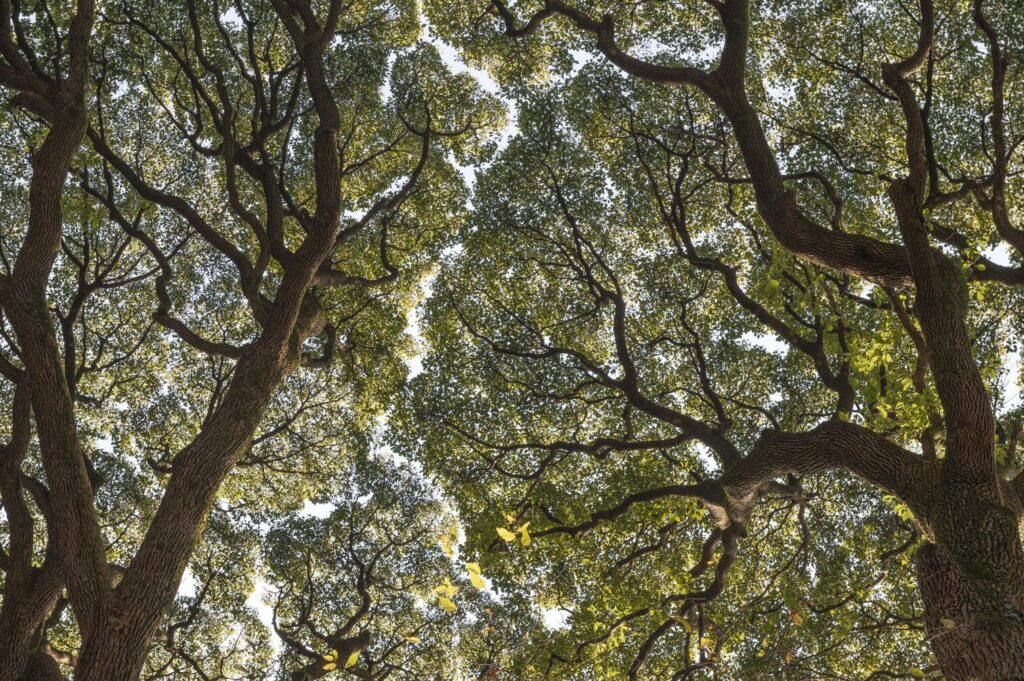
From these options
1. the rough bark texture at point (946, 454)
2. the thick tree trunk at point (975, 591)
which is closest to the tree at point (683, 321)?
the rough bark texture at point (946, 454)

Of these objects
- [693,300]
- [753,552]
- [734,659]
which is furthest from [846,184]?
[734,659]

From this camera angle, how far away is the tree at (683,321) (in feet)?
30.7

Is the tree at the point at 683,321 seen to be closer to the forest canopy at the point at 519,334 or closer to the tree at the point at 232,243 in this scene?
the forest canopy at the point at 519,334

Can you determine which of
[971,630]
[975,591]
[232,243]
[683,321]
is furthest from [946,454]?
[232,243]

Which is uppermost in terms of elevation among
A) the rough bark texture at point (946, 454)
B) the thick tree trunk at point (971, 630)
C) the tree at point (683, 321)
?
the tree at point (683, 321)

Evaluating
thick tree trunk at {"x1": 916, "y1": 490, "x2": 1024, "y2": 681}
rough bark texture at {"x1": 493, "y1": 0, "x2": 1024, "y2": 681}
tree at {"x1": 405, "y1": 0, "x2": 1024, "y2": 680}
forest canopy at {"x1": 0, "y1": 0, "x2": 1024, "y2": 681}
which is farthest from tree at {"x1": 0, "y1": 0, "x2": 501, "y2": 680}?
thick tree trunk at {"x1": 916, "y1": 490, "x2": 1024, "y2": 681}

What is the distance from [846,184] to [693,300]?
111 inches

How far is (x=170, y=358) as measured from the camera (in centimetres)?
1427

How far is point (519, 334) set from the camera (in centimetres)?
1180

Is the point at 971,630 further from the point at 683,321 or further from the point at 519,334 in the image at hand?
the point at 519,334

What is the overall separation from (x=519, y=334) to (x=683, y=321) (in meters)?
2.63

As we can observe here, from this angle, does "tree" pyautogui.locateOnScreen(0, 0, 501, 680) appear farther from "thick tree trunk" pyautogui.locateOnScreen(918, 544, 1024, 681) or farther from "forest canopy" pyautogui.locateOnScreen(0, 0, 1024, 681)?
"thick tree trunk" pyautogui.locateOnScreen(918, 544, 1024, 681)

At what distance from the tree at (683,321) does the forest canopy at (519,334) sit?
6cm

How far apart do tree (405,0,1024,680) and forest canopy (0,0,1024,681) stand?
0.21ft
